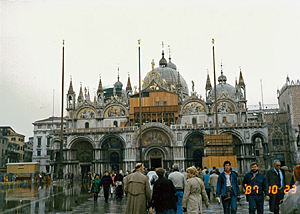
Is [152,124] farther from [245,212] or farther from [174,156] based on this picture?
[245,212]

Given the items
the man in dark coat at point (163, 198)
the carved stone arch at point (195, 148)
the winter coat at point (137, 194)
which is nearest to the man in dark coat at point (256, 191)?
the man in dark coat at point (163, 198)

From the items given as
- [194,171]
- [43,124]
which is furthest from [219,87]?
[194,171]

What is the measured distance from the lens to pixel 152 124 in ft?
172

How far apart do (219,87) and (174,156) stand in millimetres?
30664

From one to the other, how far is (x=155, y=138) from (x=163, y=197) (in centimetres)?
4323

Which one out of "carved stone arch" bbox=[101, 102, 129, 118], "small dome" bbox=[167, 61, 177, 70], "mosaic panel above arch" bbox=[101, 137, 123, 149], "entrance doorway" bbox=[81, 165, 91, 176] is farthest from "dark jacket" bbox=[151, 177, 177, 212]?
"small dome" bbox=[167, 61, 177, 70]

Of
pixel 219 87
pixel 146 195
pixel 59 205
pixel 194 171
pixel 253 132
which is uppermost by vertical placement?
pixel 219 87

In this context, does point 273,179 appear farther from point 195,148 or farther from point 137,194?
point 195,148

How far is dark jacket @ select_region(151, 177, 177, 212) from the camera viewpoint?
991 cm

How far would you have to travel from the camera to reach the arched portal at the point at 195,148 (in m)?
53.4

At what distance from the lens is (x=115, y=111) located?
58344 millimetres

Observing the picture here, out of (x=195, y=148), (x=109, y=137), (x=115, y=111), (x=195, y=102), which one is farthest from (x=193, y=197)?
(x=115, y=111)

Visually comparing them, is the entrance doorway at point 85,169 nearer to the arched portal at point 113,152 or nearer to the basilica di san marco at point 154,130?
the basilica di san marco at point 154,130

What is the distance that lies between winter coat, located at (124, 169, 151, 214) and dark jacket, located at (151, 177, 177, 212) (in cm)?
25
